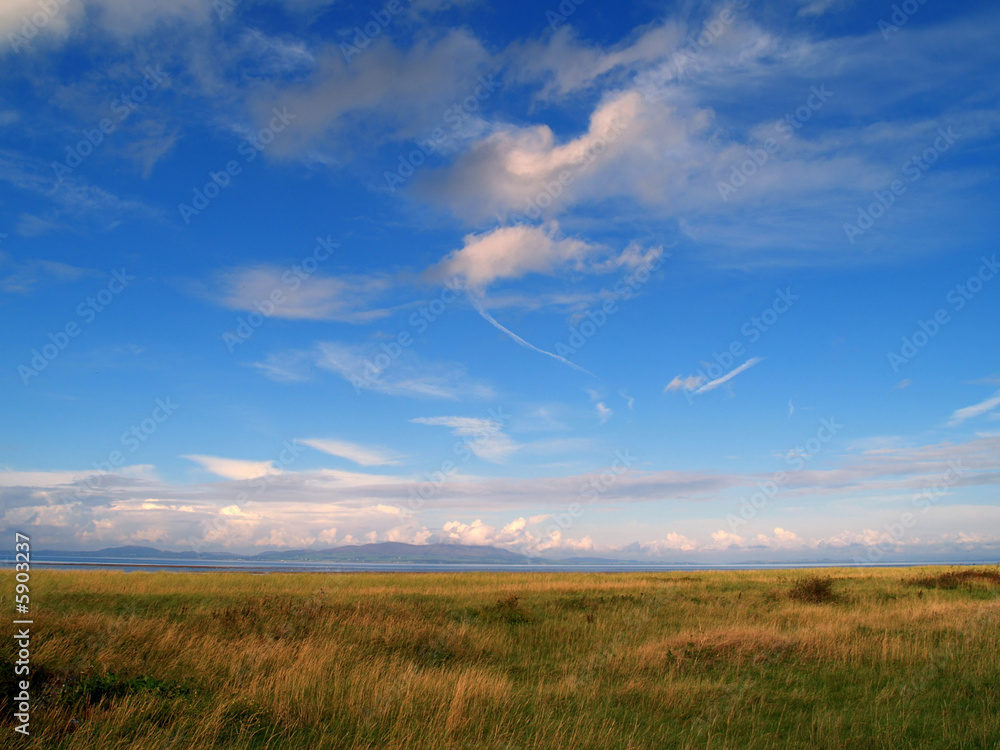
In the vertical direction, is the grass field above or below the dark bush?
above

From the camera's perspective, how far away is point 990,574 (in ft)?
109

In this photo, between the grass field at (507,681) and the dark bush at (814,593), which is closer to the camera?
the grass field at (507,681)

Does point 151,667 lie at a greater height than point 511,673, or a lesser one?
greater

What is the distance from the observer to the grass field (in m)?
8.11

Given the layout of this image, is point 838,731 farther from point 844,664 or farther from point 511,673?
point 511,673

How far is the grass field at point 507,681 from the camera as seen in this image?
26.6 ft

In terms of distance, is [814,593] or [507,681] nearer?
[507,681]

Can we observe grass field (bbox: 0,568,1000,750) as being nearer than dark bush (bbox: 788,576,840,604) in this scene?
Yes

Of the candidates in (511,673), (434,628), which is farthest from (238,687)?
(434,628)

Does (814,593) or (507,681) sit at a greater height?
(507,681)

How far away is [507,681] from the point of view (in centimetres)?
1176

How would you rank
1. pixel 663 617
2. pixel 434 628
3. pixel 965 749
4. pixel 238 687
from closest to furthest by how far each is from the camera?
pixel 965 749 → pixel 238 687 → pixel 434 628 → pixel 663 617

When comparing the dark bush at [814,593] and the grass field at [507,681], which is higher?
the grass field at [507,681]

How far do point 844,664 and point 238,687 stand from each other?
12.9m
